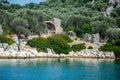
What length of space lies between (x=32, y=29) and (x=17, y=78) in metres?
46.8

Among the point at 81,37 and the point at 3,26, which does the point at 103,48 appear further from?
the point at 3,26

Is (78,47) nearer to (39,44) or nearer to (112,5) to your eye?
(39,44)

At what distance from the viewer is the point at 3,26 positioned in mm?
80375

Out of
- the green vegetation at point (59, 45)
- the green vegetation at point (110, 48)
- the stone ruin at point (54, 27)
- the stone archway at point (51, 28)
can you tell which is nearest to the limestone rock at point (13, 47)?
the green vegetation at point (59, 45)

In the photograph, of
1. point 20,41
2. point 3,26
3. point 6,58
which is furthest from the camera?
point 3,26

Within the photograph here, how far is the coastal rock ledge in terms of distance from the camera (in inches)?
2454

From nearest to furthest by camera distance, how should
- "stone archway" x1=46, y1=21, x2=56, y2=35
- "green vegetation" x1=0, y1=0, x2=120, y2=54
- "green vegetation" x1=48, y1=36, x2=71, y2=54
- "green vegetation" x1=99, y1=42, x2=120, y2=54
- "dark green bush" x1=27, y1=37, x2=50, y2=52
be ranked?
"dark green bush" x1=27, y1=37, x2=50, y2=52
"green vegetation" x1=48, y1=36, x2=71, y2=54
"green vegetation" x1=99, y1=42, x2=120, y2=54
"green vegetation" x1=0, y1=0, x2=120, y2=54
"stone archway" x1=46, y1=21, x2=56, y2=35

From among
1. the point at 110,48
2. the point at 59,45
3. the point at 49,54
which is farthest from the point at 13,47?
the point at 110,48

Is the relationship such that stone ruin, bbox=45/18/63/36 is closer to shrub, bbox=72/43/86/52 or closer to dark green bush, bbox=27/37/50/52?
shrub, bbox=72/43/86/52

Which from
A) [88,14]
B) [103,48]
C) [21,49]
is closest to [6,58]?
[21,49]

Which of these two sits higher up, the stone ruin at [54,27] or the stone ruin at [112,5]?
the stone ruin at [112,5]

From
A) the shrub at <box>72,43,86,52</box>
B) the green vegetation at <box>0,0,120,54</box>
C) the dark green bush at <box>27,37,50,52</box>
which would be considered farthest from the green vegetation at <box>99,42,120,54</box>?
the dark green bush at <box>27,37,50,52</box>

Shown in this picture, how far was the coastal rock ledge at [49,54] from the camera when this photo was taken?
62341mm

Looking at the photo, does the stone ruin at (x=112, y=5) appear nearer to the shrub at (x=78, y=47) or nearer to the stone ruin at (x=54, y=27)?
the stone ruin at (x=54, y=27)
